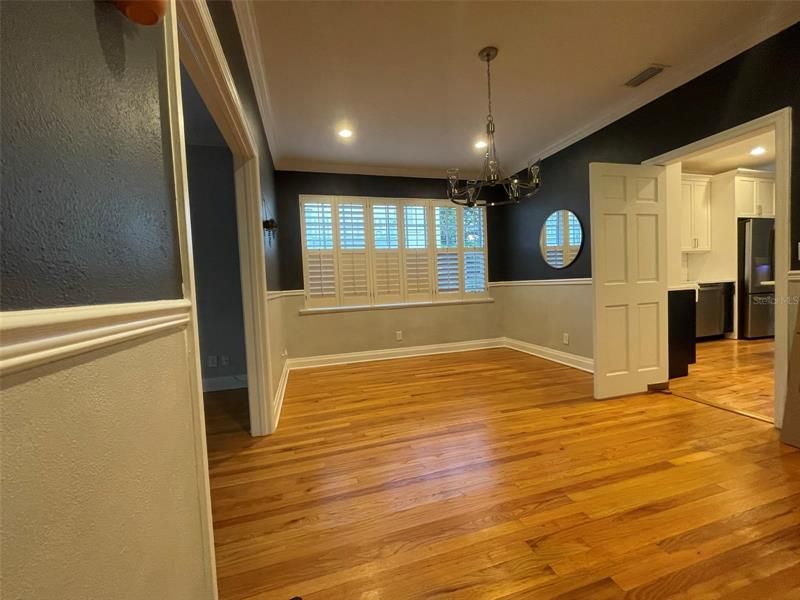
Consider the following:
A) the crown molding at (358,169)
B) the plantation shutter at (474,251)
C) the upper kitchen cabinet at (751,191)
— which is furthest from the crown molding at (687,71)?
the upper kitchen cabinet at (751,191)

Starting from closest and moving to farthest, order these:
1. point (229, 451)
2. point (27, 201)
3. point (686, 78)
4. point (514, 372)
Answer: point (27, 201), point (229, 451), point (686, 78), point (514, 372)

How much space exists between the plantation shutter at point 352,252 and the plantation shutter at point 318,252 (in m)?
0.12

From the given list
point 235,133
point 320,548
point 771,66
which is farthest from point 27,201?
point 771,66

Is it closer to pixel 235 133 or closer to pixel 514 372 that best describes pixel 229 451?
pixel 235 133

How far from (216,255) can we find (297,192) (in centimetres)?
131

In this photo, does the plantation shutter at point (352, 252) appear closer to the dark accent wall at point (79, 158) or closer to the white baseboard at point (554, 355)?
the white baseboard at point (554, 355)

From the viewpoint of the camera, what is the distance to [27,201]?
421 mm

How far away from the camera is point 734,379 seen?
10.9 feet

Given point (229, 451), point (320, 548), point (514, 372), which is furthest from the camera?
point (514, 372)

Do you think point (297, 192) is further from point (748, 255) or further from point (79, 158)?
point (748, 255)

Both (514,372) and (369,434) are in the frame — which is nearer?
(369,434)

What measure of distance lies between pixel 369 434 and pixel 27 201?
7.43ft

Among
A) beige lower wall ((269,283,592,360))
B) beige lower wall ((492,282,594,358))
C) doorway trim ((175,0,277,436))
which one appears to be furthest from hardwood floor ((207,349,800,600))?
beige lower wall ((269,283,592,360))

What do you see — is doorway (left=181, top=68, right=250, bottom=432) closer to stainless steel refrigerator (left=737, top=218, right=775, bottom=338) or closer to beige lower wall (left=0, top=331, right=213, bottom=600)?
beige lower wall (left=0, top=331, right=213, bottom=600)
